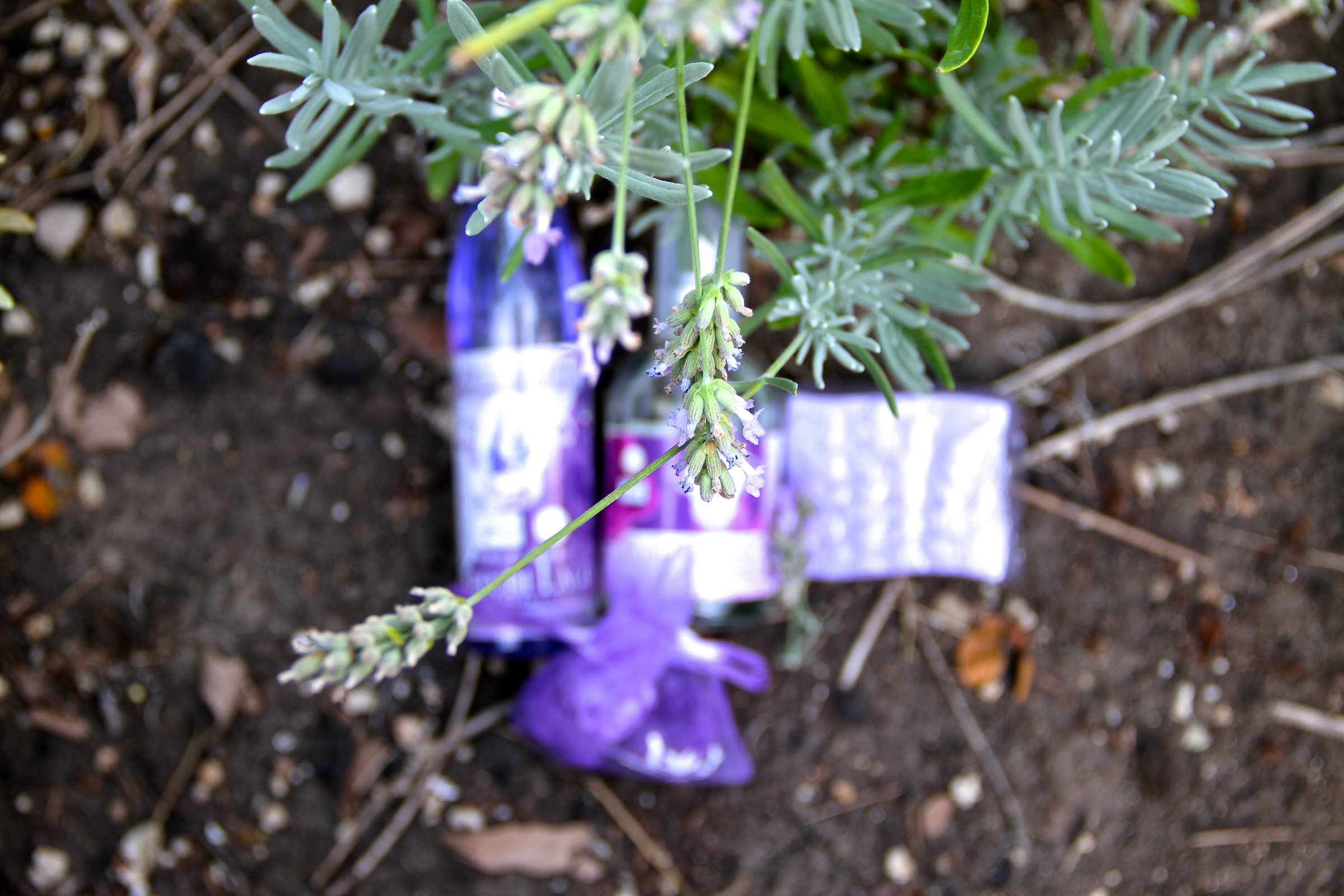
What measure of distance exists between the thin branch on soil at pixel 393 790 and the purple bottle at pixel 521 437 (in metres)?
0.17

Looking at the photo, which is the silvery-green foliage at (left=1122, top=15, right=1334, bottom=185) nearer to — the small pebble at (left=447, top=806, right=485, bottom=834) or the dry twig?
the dry twig

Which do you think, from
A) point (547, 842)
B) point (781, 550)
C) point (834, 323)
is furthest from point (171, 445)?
point (834, 323)

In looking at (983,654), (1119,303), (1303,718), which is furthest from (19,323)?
(1303,718)

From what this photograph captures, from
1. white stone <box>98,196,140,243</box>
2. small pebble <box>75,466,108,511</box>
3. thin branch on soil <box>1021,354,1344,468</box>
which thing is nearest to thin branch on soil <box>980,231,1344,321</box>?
thin branch on soil <box>1021,354,1344,468</box>

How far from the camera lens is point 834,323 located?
90cm

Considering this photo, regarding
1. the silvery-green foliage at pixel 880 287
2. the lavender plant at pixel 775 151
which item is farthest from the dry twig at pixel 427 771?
the silvery-green foliage at pixel 880 287

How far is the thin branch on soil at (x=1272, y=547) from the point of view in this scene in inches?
64.0

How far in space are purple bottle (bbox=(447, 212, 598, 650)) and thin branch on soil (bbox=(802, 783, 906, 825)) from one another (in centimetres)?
59

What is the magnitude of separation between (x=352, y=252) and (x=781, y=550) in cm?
90

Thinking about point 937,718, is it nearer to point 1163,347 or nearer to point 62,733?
point 1163,347

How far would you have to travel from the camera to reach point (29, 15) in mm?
1487

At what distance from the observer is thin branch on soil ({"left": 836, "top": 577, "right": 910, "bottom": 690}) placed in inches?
62.4

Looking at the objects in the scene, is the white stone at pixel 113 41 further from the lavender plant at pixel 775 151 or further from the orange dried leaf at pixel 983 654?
the orange dried leaf at pixel 983 654

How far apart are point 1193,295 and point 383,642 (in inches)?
60.7
